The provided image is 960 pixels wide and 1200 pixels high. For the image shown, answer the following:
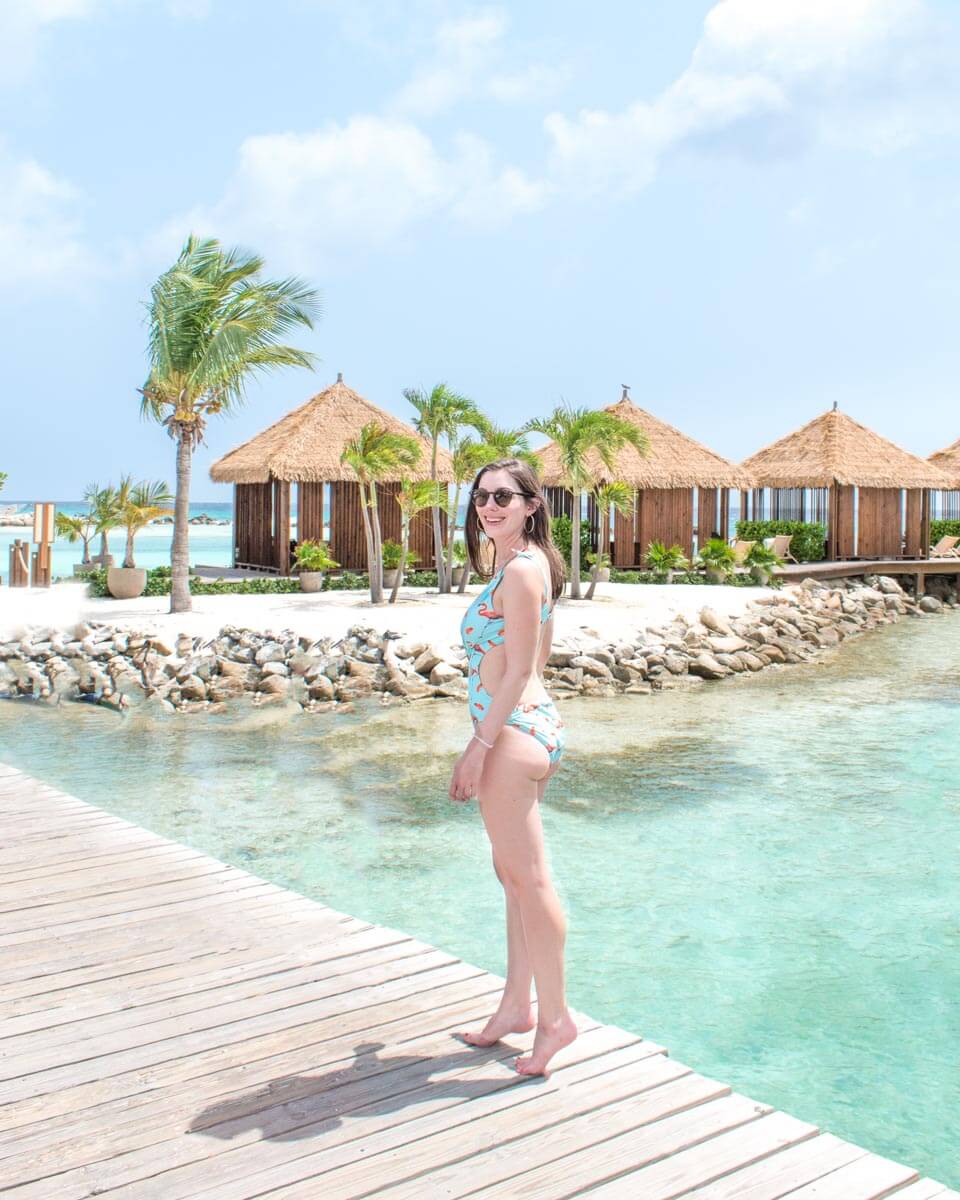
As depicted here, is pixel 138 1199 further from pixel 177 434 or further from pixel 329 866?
pixel 177 434

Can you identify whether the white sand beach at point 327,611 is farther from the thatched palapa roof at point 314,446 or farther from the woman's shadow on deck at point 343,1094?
the woman's shadow on deck at point 343,1094

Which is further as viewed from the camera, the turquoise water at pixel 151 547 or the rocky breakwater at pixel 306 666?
the turquoise water at pixel 151 547

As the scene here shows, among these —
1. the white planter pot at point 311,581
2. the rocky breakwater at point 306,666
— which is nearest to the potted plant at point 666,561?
the rocky breakwater at point 306,666

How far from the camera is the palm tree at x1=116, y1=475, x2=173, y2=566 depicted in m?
19.5

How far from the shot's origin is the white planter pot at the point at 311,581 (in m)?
19.1

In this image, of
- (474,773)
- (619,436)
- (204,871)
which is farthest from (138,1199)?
(619,436)

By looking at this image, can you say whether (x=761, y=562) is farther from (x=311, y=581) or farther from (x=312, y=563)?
(x=311, y=581)

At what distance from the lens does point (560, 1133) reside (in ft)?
8.64

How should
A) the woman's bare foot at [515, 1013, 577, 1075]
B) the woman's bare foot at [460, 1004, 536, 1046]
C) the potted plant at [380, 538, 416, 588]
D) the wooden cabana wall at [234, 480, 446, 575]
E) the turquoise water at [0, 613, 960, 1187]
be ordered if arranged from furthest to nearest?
the wooden cabana wall at [234, 480, 446, 575] → the potted plant at [380, 538, 416, 588] → the turquoise water at [0, 613, 960, 1187] → the woman's bare foot at [460, 1004, 536, 1046] → the woman's bare foot at [515, 1013, 577, 1075]

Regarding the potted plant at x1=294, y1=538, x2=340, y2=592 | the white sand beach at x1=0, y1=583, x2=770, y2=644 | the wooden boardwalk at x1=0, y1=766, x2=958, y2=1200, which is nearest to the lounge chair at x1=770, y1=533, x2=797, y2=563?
the white sand beach at x1=0, y1=583, x2=770, y2=644

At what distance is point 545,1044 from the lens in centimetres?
288

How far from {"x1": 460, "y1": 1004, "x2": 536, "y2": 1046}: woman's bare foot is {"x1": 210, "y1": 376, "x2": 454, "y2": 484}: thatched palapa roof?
722 inches

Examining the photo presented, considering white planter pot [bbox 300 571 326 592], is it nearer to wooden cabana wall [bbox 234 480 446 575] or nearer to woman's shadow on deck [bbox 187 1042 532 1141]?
wooden cabana wall [bbox 234 480 446 575]

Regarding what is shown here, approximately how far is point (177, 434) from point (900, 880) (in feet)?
42.0
